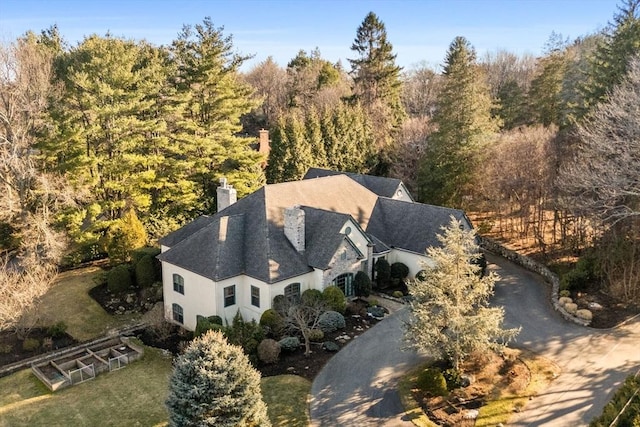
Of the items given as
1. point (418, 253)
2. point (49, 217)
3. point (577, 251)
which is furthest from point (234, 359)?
point (577, 251)

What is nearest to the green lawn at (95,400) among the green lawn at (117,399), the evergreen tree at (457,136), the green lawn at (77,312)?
the green lawn at (117,399)

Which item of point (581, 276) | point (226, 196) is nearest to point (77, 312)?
point (226, 196)

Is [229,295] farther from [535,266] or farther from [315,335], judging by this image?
[535,266]

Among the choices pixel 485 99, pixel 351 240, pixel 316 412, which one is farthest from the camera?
pixel 485 99

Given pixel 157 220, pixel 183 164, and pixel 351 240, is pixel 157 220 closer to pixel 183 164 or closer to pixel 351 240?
pixel 183 164

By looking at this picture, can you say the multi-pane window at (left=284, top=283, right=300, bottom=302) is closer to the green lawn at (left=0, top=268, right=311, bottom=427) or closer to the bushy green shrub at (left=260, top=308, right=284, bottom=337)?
the bushy green shrub at (left=260, top=308, right=284, bottom=337)

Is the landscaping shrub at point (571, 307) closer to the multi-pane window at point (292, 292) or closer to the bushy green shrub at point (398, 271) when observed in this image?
the bushy green shrub at point (398, 271)
